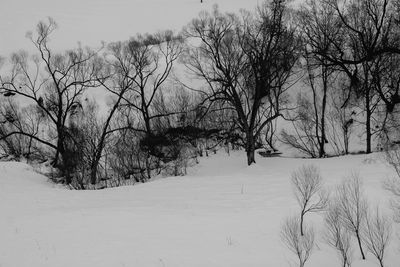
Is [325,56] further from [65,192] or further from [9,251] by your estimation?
[9,251]

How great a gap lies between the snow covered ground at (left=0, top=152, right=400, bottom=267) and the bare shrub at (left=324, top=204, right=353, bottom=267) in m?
0.40

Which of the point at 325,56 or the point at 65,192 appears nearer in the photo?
the point at 65,192

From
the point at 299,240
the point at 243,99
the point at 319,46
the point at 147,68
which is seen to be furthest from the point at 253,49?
the point at 299,240

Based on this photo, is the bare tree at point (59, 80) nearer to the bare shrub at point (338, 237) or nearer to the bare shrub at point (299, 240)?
the bare shrub at point (299, 240)

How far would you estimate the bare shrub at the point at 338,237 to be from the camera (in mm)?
11797

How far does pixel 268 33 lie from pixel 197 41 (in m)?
16.0

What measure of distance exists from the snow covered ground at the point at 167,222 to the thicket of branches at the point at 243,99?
22.0ft

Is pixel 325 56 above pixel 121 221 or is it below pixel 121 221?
above

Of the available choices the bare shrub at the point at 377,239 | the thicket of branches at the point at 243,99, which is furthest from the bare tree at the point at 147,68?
the bare shrub at the point at 377,239

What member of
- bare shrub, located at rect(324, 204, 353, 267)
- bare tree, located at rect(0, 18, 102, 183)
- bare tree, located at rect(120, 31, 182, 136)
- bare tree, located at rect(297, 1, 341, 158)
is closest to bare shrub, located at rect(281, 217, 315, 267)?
bare shrub, located at rect(324, 204, 353, 267)

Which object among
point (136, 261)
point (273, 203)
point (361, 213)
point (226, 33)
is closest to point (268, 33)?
point (226, 33)

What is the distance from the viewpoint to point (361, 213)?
41.7ft

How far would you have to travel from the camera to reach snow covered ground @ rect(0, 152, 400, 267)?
42.1 ft

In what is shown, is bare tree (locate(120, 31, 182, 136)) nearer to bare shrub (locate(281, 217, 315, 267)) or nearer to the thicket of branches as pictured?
the thicket of branches
